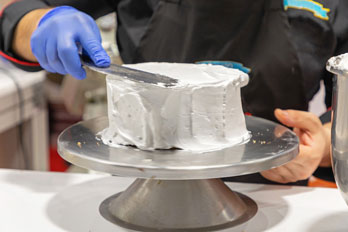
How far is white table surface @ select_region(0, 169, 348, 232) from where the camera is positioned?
80 centimetres

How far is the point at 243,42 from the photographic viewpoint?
1173 millimetres

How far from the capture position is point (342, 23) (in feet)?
3.86

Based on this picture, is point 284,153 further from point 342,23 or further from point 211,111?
point 342,23

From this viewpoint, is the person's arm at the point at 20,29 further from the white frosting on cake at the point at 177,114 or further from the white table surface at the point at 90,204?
the white frosting on cake at the point at 177,114

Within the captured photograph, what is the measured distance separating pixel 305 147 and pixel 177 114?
315 mm

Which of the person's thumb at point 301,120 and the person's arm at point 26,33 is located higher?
the person's arm at point 26,33

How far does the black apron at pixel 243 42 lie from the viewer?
45.2 inches

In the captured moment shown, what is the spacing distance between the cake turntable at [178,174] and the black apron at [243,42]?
334 millimetres

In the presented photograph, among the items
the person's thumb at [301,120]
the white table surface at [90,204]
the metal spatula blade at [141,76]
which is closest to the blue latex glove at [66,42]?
the metal spatula blade at [141,76]

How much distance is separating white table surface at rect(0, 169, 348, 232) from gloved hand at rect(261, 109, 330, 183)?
0.03m

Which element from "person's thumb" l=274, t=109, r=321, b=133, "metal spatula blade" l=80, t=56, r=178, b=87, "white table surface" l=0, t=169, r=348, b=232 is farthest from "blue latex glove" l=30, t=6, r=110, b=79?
"person's thumb" l=274, t=109, r=321, b=133

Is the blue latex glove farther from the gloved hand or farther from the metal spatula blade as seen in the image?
the gloved hand

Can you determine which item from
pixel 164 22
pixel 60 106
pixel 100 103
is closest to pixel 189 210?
pixel 164 22

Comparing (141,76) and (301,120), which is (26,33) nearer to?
(141,76)
